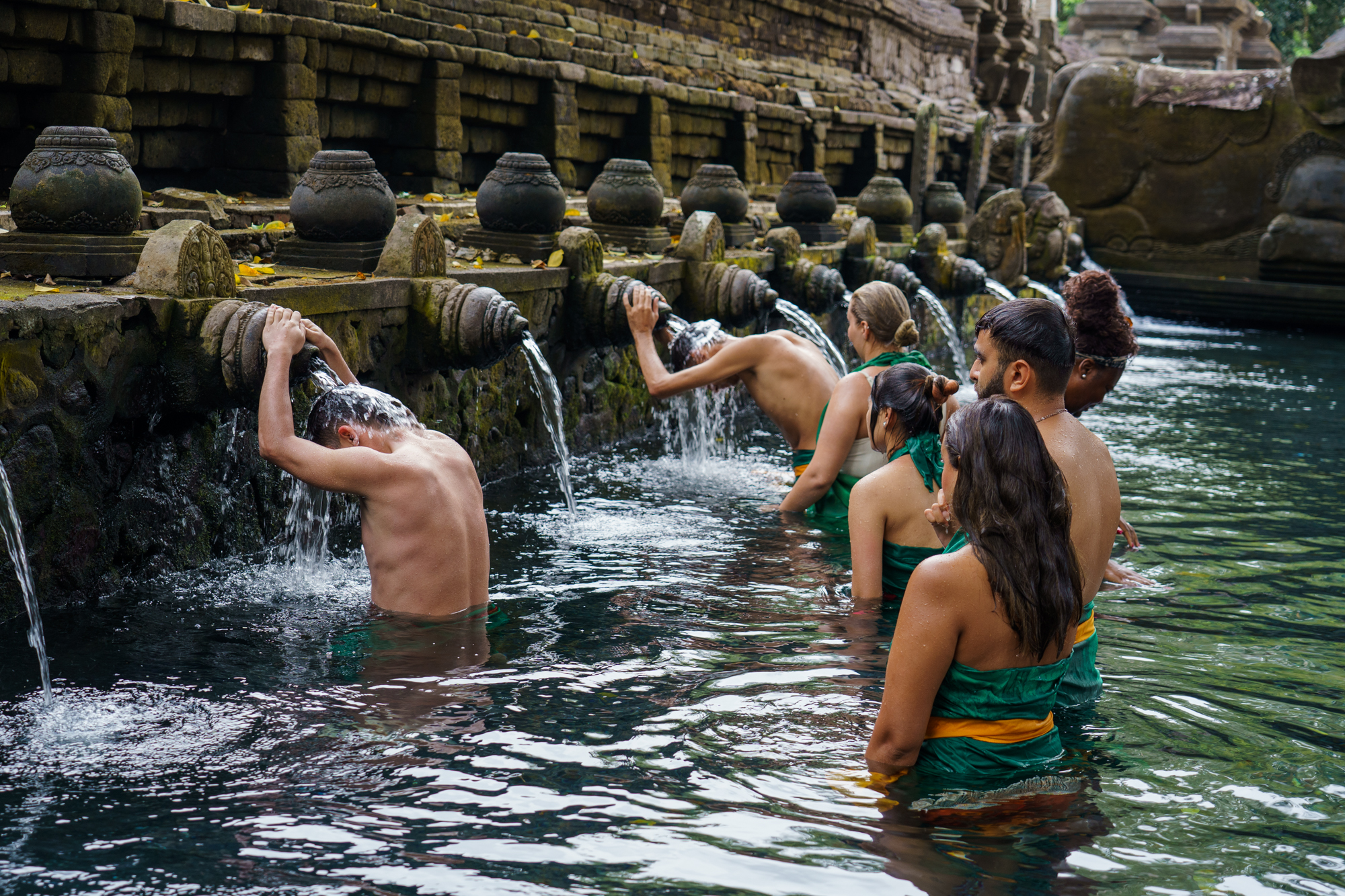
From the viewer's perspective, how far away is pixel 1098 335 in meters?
3.87

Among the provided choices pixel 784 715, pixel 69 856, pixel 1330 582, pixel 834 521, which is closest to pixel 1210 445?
pixel 1330 582

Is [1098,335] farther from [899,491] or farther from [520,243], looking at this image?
[520,243]

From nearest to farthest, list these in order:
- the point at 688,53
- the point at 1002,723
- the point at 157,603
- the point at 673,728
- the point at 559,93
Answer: the point at 1002,723 → the point at 673,728 → the point at 157,603 → the point at 559,93 → the point at 688,53

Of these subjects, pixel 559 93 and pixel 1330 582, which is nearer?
pixel 1330 582

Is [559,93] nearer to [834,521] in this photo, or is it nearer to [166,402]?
[834,521]

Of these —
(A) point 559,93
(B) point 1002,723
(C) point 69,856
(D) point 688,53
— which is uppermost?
(D) point 688,53

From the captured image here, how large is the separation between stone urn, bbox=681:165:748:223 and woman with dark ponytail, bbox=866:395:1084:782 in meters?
6.94

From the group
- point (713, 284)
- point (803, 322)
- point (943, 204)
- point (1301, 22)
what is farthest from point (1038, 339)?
point (1301, 22)

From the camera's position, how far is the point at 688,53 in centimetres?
1546

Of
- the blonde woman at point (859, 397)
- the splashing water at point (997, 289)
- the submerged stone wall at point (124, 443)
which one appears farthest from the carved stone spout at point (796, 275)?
the splashing water at point (997, 289)

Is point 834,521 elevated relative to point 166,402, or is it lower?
lower

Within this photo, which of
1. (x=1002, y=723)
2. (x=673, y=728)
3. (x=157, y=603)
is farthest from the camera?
(x=157, y=603)

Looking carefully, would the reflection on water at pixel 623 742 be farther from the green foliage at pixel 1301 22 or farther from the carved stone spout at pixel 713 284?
the green foliage at pixel 1301 22

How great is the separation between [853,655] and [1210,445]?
19.3 ft
